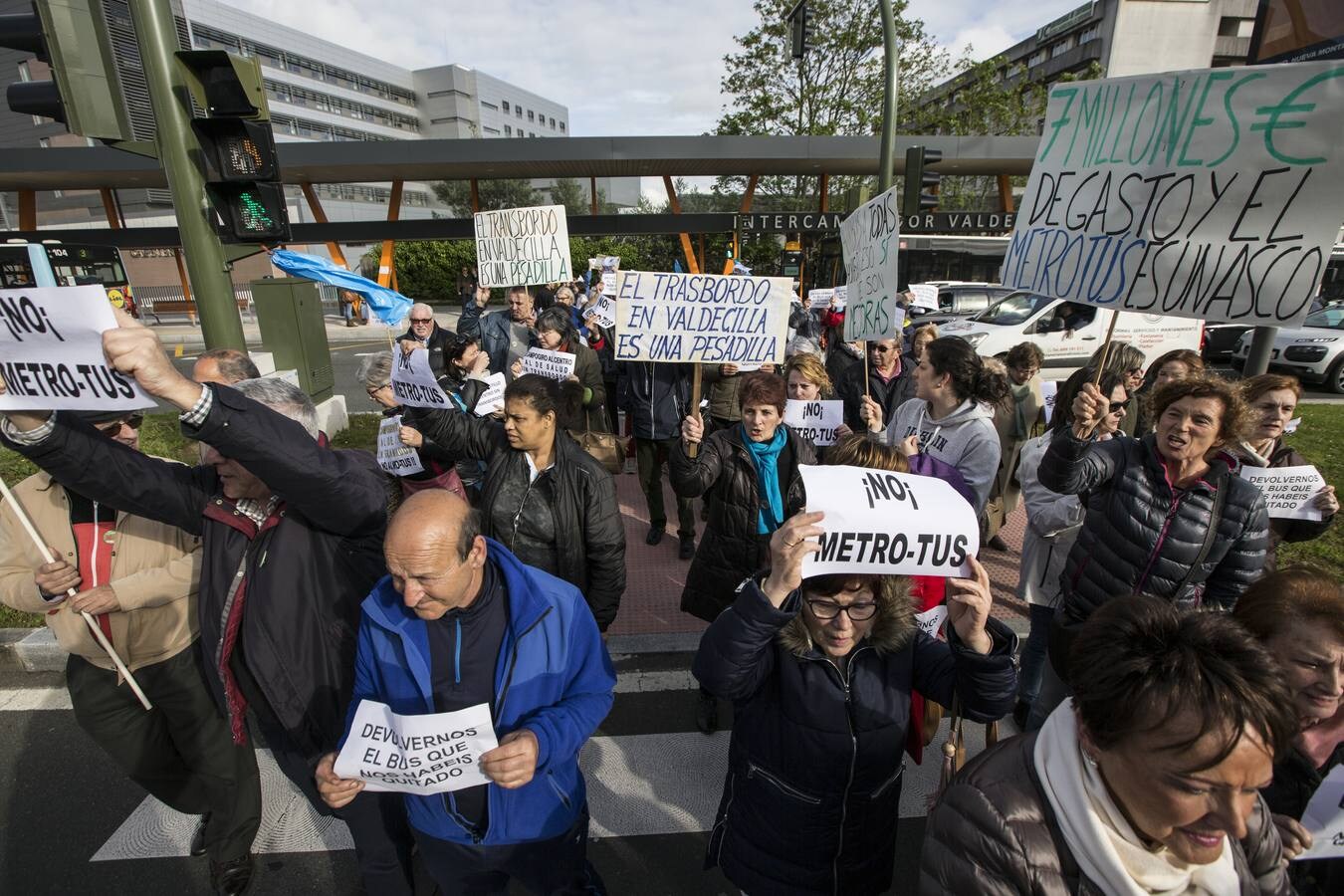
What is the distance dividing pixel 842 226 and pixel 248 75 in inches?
160

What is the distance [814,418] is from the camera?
4.07 m

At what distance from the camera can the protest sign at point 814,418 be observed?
4.04 m

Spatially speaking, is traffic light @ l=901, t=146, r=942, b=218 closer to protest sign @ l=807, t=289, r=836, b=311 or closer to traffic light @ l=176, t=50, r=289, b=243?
protest sign @ l=807, t=289, r=836, b=311

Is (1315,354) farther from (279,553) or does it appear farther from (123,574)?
(123,574)

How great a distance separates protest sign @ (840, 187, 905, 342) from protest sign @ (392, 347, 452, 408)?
257 centimetres

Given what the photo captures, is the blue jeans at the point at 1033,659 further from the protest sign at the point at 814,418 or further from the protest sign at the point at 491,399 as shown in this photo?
the protest sign at the point at 491,399

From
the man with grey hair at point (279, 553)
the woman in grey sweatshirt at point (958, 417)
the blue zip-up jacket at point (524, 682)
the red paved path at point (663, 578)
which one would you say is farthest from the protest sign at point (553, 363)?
the blue zip-up jacket at point (524, 682)

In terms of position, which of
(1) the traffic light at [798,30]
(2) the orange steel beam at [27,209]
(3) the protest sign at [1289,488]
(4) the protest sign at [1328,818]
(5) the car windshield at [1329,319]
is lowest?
(5) the car windshield at [1329,319]

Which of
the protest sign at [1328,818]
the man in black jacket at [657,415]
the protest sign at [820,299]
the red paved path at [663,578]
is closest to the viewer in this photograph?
the protest sign at [1328,818]

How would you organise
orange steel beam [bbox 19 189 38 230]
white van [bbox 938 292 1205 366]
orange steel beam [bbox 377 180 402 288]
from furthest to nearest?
orange steel beam [bbox 19 189 38 230], orange steel beam [bbox 377 180 402 288], white van [bbox 938 292 1205 366]

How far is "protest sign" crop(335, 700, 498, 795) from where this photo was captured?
69.2 inches

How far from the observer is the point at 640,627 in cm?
455

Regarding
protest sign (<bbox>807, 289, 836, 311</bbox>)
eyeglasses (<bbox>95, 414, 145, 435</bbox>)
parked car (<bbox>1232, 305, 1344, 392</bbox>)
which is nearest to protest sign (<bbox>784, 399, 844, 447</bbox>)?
eyeglasses (<bbox>95, 414, 145, 435</bbox>)

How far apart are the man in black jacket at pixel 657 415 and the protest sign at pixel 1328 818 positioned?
4040 mm
